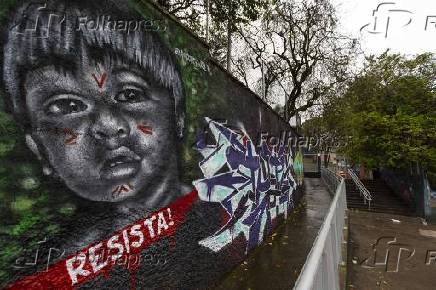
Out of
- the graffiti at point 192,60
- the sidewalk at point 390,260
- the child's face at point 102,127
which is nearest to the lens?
the child's face at point 102,127

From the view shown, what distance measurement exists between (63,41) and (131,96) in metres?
0.95

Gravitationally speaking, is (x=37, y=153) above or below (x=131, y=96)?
below

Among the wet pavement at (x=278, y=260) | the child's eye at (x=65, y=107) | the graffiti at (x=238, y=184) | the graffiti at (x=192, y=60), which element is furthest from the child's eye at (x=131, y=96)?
the wet pavement at (x=278, y=260)

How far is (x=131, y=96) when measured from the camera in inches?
143

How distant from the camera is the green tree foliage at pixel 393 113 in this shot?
69.9ft

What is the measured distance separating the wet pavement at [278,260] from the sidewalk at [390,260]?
1.14 m

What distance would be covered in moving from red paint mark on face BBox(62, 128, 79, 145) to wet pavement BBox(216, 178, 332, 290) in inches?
146

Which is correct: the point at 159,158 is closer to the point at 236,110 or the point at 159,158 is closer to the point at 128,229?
the point at 128,229

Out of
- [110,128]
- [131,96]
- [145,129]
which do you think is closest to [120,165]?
[110,128]

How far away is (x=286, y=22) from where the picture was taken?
22.5m

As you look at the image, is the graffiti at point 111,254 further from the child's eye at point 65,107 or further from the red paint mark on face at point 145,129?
the child's eye at point 65,107

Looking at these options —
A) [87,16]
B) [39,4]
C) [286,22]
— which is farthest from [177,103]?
[286,22]

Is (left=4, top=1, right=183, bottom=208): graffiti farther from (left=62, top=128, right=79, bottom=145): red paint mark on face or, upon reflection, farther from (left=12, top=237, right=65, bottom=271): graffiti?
(left=12, top=237, right=65, bottom=271): graffiti

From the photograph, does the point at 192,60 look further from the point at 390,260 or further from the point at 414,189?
the point at 414,189
